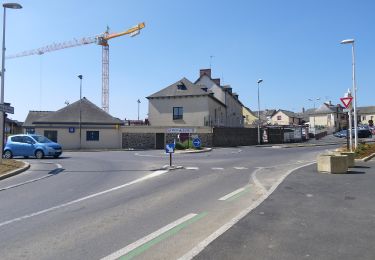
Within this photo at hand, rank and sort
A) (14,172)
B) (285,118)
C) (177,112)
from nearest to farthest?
(14,172), (177,112), (285,118)

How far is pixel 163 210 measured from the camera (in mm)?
8688

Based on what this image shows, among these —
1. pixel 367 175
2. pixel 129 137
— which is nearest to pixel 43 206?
pixel 367 175

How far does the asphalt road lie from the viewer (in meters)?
5.91

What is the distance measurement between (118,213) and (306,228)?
12.6 feet

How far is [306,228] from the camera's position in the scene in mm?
6723

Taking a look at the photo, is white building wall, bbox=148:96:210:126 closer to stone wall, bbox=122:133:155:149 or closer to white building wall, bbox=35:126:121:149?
stone wall, bbox=122:133:155:149

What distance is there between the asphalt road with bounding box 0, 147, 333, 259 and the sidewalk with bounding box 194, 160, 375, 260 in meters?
0.50

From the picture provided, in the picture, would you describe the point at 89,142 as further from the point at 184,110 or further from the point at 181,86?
the point at 181,86

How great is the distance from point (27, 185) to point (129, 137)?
109 ft

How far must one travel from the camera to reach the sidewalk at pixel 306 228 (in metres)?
5.43

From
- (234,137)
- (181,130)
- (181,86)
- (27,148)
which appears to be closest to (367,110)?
(181,86)

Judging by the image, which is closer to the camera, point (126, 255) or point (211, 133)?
point (126, 255)

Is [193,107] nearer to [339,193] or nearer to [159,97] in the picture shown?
[159,97]

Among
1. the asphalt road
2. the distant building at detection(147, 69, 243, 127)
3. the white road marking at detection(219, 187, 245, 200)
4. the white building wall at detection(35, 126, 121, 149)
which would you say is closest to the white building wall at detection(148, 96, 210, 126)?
the distant building at detection(147, 69, 243, 127)
